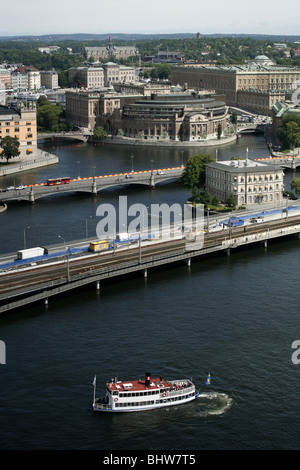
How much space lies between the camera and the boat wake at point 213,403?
30.3 meters

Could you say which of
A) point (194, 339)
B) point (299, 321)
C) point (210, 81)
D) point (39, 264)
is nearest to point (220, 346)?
point (194, 339)

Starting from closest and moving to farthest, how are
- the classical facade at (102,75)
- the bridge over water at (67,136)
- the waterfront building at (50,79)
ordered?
the bridge over water at (67,136) < the classical facade at (102,75) < the waterfront building at (50,79)

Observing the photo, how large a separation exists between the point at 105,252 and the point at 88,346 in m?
12.8

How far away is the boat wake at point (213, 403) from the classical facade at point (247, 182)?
30650mm

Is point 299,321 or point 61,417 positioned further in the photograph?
point 299,321

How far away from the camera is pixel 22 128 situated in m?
86.8

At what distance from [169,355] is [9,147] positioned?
50.0 metres

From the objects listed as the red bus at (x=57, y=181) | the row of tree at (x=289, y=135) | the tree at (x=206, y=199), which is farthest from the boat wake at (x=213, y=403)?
the row of tree at (x=289, y=135)

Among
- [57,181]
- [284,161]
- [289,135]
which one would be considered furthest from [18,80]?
[57,181]

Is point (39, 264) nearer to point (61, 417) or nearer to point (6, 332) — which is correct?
point (6, 332)

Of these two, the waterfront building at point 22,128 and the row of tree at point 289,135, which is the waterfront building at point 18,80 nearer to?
the waterfront building at point 22,128

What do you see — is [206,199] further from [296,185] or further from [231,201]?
[296,185]

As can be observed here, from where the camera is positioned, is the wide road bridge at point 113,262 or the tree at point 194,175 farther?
the tree at point 194,175

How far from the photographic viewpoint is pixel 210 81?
142250mm
